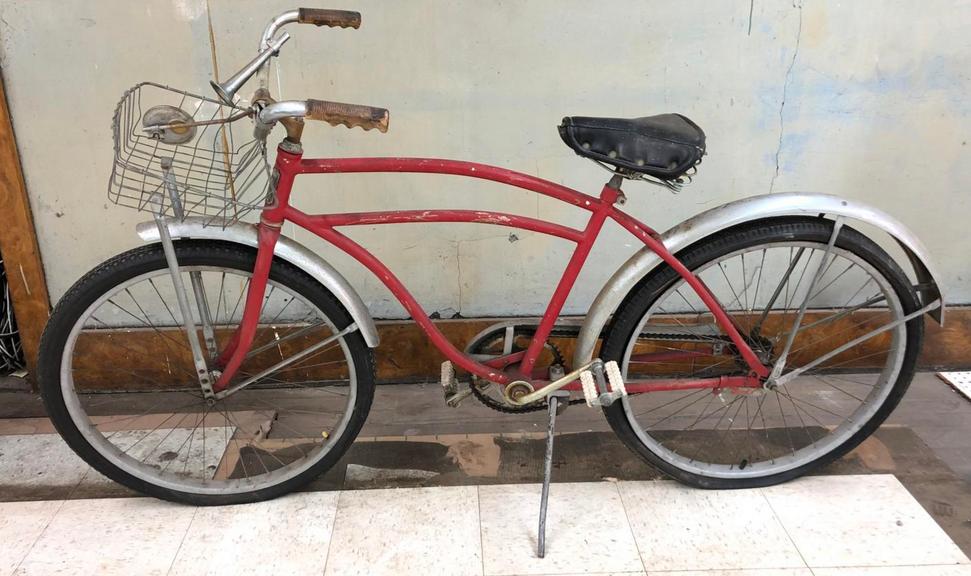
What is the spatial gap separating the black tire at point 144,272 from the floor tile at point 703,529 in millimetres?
877

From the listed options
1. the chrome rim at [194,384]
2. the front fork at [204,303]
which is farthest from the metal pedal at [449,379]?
the front fork at [204,303]

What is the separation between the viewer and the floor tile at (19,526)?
72.1 inches

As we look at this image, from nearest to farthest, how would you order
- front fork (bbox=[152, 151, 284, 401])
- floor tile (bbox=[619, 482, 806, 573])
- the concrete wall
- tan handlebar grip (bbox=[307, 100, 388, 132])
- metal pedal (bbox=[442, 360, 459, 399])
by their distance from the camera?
tan handlebar grip (bbox=[307, 100, 388, 132]), front fork (bbox=[152, 151, 284, 401]), floor tile (bbox=[619, 482, 806, 573]), metal pedal (bbox=[442, 360, 459, 399]), the concrete wall

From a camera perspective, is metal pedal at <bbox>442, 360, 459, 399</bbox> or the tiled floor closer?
the tiled floor

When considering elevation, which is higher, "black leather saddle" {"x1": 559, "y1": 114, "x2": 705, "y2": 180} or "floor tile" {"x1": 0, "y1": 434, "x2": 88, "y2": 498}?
"black leather saddle" {"x1": 559, "y1": 114, "x2": 705, "y2": 180}

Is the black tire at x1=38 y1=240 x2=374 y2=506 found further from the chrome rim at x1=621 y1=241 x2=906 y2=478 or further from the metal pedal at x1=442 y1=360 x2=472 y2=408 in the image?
the chrome rim at x1=621 y1=241 x2=906 y2=478

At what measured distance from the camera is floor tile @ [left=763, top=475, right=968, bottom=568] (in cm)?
183

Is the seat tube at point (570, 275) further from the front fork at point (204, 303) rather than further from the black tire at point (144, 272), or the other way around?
the front fork at point (204, 303)

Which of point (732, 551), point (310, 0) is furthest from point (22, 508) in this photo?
point (732, 551)

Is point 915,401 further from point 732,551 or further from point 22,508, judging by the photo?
point 22,508

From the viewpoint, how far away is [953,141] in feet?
7.82

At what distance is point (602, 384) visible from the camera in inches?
74.5

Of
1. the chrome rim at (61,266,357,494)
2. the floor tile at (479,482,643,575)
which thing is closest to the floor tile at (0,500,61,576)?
the chrome rim at (61,266,357,494)

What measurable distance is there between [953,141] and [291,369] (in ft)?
8.31
